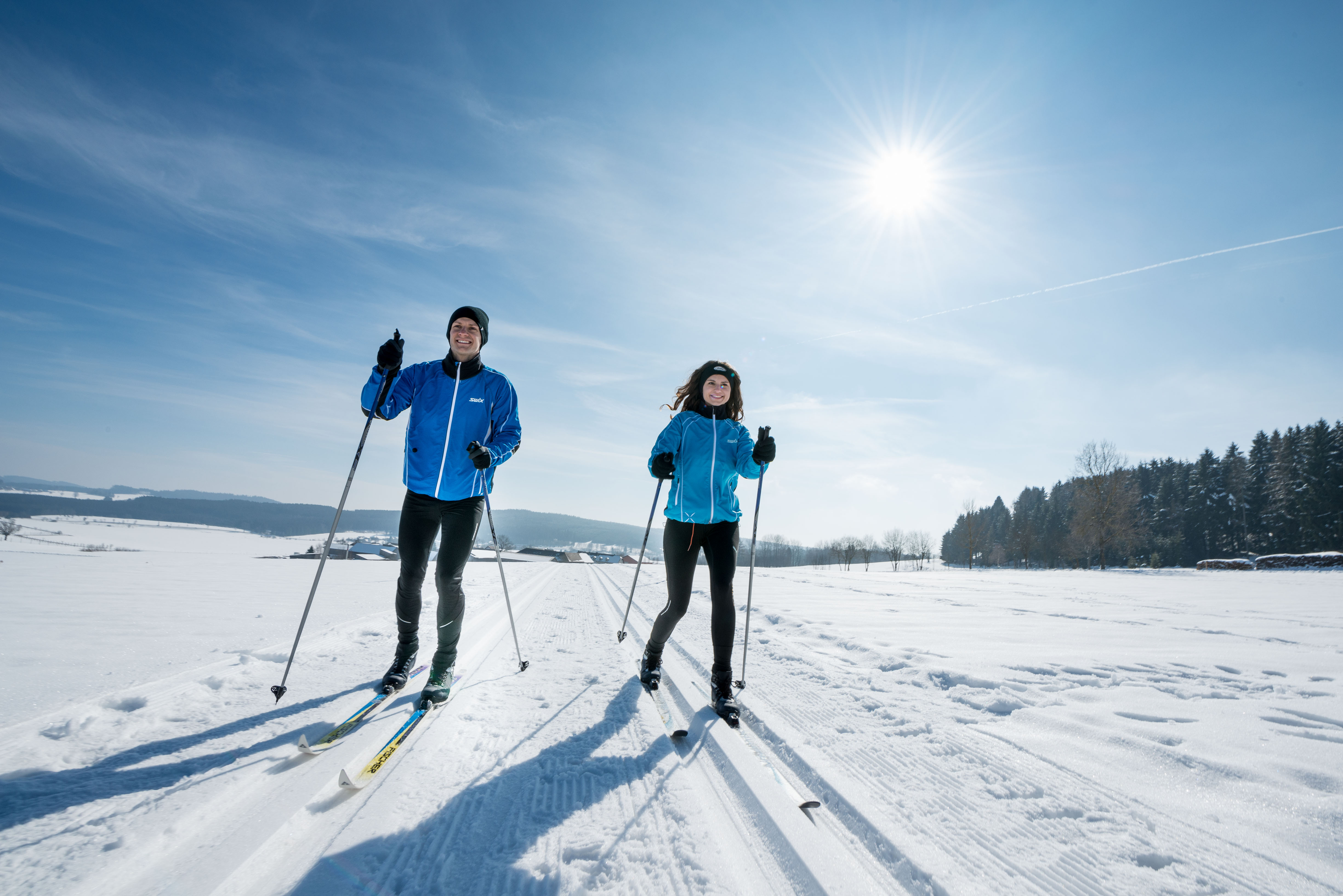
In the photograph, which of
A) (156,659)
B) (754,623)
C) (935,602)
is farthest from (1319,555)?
(156,659)

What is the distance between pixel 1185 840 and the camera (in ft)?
5.13

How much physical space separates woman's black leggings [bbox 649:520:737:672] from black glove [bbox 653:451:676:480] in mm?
309

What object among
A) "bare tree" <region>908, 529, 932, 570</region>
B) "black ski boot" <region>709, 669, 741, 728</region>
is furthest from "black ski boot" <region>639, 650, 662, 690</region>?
"bare tree" <region>908, 529, 932, 570</region>

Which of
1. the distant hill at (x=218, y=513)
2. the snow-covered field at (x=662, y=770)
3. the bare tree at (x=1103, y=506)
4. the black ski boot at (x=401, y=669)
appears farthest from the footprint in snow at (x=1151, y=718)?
the distant hill at (x=218, y=513)

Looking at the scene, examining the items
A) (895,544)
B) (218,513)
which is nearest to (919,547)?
(895,544)

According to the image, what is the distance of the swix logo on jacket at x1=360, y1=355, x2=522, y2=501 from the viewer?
303cm

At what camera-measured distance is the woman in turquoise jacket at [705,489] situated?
10.3ft

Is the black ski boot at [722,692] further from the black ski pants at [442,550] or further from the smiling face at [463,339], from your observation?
the smiling face at [463,339]

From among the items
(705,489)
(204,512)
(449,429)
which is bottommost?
(204,512)

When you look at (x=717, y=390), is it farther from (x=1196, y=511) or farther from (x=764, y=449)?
(x=1196, y=511)

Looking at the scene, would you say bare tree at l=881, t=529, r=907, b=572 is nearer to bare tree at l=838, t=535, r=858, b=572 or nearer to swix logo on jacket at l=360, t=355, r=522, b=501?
bare tree at l=838, t=535, r=858, b=572

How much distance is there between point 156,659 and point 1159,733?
18.0ft

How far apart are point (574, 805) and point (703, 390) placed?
2.43 meters

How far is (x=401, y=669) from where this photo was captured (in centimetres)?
302
